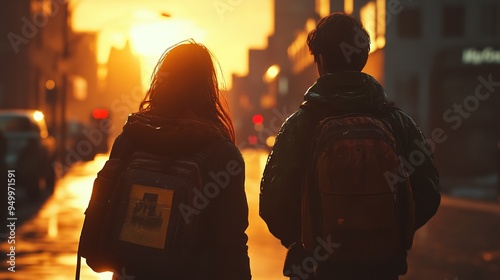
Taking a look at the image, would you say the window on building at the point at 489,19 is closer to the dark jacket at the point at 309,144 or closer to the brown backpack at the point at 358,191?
the dark jacket at the point at 309,144

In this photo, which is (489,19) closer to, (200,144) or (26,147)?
(26,147)

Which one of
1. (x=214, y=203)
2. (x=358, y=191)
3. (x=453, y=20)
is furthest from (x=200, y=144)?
(x=453, y=20)

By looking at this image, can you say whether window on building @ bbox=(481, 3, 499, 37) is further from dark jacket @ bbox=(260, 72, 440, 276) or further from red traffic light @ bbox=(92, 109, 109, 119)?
dark jacket @ bbox=(260, 72, 440, 276)

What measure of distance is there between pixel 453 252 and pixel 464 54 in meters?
29.8

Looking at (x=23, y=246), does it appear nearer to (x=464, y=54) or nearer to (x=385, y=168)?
(x=385, y=168)

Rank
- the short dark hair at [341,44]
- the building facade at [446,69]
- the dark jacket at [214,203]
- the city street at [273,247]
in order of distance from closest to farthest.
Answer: the dark jacket at [214,203] < the short dark hair at [341,44] < the city street at [273,247] < the building facade at [446,69]

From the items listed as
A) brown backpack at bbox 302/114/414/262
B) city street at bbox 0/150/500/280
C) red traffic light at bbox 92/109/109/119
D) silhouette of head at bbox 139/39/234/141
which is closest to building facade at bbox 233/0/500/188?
red traffic light at bbox 92/109/109/119

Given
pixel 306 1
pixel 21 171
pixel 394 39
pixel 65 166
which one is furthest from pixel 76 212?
pixel 306 1

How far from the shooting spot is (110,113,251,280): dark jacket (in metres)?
3.78

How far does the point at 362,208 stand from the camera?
3.88 metres

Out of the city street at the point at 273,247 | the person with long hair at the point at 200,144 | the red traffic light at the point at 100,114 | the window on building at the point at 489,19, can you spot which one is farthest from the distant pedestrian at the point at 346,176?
the red traffic light at the point at 100,114

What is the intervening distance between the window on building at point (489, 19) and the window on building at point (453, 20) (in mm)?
927

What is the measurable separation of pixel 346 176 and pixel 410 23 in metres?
48.2

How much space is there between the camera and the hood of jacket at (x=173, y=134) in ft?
12.6
